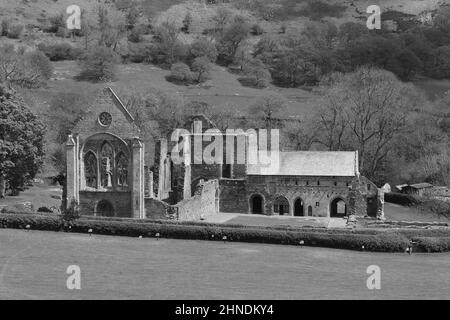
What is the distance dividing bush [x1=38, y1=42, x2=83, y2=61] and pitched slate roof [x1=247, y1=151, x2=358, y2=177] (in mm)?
88306

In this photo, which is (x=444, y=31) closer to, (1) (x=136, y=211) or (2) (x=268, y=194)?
(2) (x=268, y=194)

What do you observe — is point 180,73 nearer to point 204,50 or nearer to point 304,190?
point 204,50

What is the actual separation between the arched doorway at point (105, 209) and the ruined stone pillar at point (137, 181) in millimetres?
1940

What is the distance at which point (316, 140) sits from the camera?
286 feet

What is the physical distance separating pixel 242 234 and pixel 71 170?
1625cm

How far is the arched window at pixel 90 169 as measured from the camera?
52312 mm

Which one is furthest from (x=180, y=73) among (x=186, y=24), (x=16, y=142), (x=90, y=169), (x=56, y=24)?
(x=90, y=169)

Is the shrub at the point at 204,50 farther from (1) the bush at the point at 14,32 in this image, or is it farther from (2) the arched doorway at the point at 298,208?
(2) the arched doorway at the point at 298,208

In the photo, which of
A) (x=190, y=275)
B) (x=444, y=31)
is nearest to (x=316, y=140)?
(x=190, y=275)

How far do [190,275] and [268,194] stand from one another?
30.2 metres

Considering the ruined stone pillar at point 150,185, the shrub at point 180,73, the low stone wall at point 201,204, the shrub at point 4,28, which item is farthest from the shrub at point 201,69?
the ruined stone pillar at point 150,185

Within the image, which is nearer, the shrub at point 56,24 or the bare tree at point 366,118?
the bare tree at point 366,118

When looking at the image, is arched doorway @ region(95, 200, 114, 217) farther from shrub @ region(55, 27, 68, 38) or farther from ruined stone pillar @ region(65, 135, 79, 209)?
shrub @ region(55, 27, 68, 38)

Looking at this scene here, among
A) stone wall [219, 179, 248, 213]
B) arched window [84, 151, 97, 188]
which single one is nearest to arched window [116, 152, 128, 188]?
arched window [84, 151, 97, 188]
